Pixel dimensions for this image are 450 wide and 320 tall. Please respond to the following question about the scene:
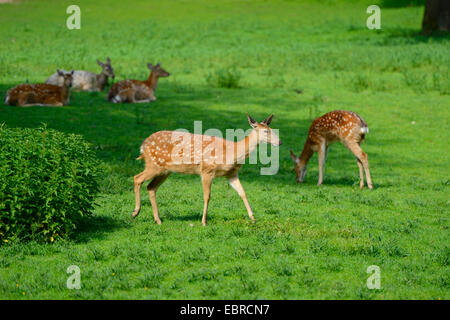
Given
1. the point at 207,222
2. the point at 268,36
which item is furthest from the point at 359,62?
the point at 207,222

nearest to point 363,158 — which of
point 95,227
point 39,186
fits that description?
point 95,227

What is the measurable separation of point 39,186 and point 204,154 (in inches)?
92.9

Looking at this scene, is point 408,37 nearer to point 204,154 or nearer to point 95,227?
point 204,154

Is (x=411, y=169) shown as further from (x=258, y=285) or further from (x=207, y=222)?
(x=258, y=285)

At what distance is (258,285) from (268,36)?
27.0 metres

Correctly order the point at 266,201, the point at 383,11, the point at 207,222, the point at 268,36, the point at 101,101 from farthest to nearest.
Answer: the point at 383,11 → the point at 268,36 → the point at 101,101 → the point at 266,201 → the point at 207,222

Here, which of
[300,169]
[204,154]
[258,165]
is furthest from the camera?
[258,165]

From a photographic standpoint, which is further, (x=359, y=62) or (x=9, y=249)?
(x=359, y=62)

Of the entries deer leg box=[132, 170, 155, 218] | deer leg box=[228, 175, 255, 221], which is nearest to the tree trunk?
deer leg box=[228, 175, 255, 221]

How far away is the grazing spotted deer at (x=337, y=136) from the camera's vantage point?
506 inches

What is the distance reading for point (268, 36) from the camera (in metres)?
33.3

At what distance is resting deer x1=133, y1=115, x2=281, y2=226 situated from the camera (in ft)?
31.7

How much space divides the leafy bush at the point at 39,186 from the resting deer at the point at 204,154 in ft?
3.56

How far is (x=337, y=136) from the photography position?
13070 millimetres
